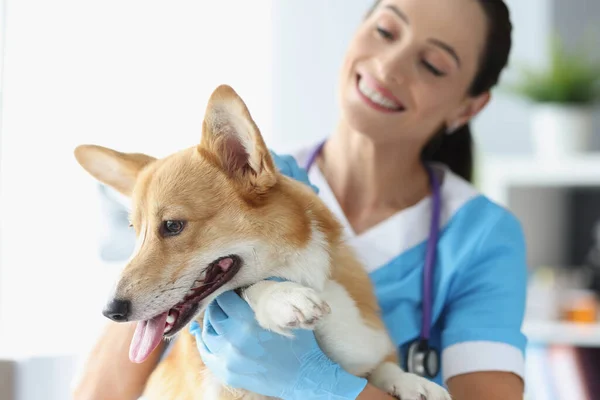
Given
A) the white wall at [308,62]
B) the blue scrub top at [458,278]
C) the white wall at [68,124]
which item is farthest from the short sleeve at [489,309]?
the white wall at [308,62]

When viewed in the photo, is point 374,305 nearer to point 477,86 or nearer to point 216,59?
point 477,86

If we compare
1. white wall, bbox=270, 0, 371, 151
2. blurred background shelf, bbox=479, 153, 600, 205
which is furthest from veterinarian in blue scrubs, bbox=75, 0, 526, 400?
white wall, bbox=270, 0, 371, 151

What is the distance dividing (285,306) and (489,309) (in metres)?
0.61

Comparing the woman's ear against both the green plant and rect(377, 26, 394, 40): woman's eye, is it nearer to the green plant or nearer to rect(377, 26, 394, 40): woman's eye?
rect(377, 26, 394, 40): woman's eye

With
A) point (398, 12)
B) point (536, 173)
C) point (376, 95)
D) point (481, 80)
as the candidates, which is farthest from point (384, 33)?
point (536, 173)

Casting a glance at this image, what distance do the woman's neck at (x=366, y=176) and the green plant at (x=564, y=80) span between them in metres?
1.31

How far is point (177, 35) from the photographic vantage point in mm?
2270

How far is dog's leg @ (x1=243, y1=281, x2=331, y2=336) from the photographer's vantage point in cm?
92

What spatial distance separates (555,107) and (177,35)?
1516mm

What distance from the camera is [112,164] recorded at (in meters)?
1.11

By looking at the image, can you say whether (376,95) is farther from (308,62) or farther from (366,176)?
(308,62)

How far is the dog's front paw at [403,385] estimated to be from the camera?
1.08 m

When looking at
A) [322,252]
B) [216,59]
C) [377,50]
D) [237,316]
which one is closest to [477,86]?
[377,50]

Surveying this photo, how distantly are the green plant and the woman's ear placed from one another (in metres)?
1.17
